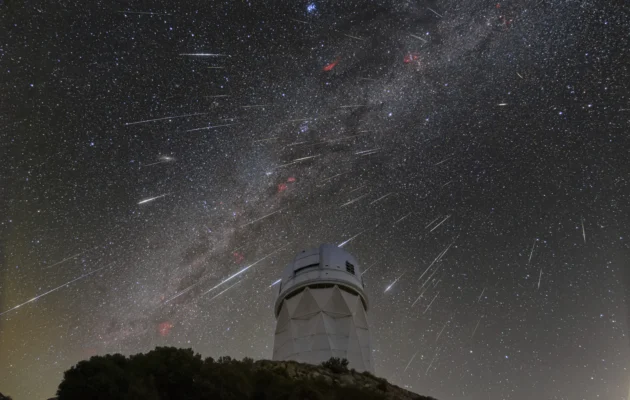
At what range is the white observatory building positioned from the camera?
17.5 meters

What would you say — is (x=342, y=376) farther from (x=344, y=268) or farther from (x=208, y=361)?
(x=344, y=268)

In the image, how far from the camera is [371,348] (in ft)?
60.4

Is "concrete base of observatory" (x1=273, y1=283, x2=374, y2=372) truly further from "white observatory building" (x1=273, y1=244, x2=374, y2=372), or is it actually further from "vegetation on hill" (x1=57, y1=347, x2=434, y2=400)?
"vegetation on hill" (x1=57, y1=347, x2=434, y2=400)

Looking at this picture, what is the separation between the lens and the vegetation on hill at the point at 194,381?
8227mm

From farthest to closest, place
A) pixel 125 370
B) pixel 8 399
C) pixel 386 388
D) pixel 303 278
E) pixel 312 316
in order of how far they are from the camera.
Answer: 1. pixel 303 278
2. pixel 312 316
3. pixel 386 388
4. pixel 8 399
5. pixel 125 370

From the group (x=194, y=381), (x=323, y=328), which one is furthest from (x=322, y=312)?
(x=194, y=381)

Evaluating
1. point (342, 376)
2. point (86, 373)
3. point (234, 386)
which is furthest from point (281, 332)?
point (86, 373)

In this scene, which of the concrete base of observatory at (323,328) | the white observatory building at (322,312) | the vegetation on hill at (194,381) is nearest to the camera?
the vegetation on hill at (194,381)

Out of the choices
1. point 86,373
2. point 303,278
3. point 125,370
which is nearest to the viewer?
point 86,373

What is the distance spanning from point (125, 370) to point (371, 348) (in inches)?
446

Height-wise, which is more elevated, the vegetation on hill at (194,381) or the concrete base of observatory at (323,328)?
the concrete base of observatory at (323,328)

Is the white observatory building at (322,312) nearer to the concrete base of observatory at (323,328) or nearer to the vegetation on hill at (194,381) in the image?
the concrete base of observatory at (323,328)

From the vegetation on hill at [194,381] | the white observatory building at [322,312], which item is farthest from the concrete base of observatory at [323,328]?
the vegetation on hill at [194,381]

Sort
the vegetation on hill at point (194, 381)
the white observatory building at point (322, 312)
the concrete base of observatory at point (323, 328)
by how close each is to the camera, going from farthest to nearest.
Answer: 1. the white observatory building at point (322, 312)
2. the concrete base of observatory at point (323, 328)
3. the vegetation on hill at point (194, 381)
